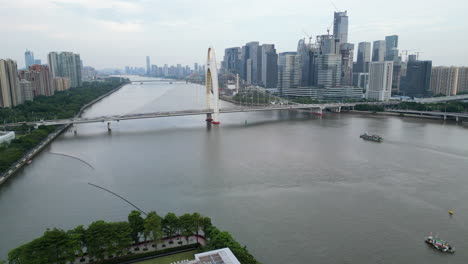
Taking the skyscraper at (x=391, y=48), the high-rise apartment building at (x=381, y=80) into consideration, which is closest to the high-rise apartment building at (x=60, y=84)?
the high-rise apartment building at (x=381, y=80)

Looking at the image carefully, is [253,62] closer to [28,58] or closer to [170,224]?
[170,224]

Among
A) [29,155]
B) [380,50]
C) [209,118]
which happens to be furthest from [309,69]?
[29,155]

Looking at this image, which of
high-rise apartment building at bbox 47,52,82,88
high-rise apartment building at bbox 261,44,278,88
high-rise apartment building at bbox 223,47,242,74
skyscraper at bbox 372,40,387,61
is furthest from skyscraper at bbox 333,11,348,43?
high-rise apartment building at bbox 47,52,82,88

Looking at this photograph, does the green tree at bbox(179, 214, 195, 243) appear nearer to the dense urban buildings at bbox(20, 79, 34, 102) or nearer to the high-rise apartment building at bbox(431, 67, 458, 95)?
the dense urban buildings at bbox(20, 79, 34, 102)

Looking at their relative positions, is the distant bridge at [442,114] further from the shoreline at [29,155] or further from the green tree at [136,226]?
the shoreline at [29,155]

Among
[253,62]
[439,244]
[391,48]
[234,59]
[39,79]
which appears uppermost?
[391,48]

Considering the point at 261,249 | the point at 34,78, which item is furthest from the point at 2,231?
the point at 34,78
